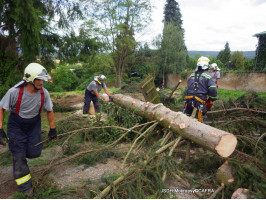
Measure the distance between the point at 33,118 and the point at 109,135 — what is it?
5.23 ft

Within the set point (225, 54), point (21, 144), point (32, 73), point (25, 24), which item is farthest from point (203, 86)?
point (225, 54)

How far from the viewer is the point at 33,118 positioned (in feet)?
8.30

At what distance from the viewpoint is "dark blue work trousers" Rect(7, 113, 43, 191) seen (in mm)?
2369

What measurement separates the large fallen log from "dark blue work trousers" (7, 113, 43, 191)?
2.12 meters

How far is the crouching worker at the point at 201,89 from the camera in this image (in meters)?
3.81

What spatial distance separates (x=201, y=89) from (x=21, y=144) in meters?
3.33

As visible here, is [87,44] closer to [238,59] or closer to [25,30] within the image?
[25,30]

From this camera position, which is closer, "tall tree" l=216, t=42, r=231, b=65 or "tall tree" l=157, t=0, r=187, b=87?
"tall tree" l=157, t=0, r=187, b=87

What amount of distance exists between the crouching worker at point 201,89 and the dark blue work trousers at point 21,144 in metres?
2.98

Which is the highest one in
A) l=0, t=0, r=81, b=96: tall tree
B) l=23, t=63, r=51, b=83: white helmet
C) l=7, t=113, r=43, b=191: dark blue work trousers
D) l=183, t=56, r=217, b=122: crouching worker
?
→ l=0, t=0, r=81, b=96: tall tree

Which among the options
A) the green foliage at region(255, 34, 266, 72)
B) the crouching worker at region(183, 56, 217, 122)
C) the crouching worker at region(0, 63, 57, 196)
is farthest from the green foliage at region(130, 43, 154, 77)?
the crouching worker at region(0, 63, 57, 196)

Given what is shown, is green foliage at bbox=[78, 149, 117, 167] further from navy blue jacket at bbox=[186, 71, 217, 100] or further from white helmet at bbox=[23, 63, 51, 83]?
navy blue jacket at bbox=[186, 71, 217, 100]

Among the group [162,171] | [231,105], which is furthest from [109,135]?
[231,105]

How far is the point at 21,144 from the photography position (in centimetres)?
245
